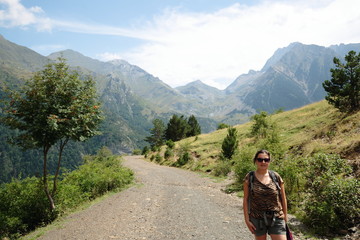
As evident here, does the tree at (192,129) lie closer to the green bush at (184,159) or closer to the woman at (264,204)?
the green bush at (184,159)

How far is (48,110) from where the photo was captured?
10391mm

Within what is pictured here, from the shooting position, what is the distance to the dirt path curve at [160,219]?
7.68 m

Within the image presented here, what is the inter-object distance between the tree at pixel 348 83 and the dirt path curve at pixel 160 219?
13.8 m

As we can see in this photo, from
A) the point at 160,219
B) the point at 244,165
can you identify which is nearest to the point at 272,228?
the point at 160,219

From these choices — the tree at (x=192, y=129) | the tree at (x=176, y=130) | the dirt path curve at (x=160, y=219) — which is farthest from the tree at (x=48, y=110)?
the tree at (x=192, y=129)

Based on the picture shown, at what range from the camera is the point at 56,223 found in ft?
33.0

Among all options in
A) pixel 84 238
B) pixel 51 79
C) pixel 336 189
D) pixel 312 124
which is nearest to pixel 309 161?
pixel 336 189

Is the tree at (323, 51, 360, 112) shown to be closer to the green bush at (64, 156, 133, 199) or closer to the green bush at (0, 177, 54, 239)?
the green bush at (64, 156, 133, 199)

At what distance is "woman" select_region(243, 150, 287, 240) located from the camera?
4.50 m

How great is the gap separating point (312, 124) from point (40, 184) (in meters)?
24.3

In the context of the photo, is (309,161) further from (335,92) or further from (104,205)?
(335,92)

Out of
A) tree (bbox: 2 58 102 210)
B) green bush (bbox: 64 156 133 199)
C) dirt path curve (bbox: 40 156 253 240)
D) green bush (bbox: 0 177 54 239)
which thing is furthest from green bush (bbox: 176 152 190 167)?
green bush (bbox: 0 177 54 239)

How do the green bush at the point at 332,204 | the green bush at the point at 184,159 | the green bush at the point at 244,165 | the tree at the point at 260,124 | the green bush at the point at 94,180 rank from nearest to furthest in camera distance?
the green bush at the point at 332,204 → the green bush at the point at 94,180 → the green bush at the point at 244,165 → the tree at the point at 260,124 → the green bush at the point at 184,159

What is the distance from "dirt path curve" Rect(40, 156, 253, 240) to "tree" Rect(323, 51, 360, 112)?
1381cm
